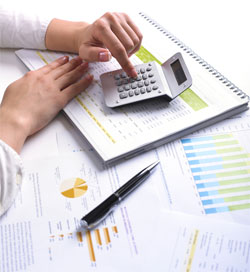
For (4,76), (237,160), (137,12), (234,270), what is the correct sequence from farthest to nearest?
(137,12) → (4,76) → (237,160) → (234,270)

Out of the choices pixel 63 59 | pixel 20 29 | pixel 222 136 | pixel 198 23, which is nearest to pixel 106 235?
pixel 222 136

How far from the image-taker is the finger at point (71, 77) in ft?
2.19

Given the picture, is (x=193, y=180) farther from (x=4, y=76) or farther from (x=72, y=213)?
(x=4, y=76)

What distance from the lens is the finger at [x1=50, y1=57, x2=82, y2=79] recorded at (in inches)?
26.8

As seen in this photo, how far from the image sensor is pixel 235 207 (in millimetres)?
531

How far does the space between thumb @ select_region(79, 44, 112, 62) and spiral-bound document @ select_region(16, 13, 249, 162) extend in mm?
32

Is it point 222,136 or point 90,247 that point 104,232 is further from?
point 222,136

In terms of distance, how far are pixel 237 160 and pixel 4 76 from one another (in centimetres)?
47

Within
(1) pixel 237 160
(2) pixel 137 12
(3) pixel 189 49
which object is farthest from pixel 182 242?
(2) pixel 137 12

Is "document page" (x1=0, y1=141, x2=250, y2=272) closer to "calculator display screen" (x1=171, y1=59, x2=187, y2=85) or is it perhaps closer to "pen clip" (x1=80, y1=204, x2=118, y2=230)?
"pen clip" (x1=80, y1=204, x2=118, y2=230)

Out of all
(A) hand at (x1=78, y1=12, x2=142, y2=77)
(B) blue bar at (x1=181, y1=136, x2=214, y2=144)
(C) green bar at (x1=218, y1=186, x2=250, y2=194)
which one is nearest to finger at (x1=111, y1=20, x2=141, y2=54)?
(A) hand at (x1=78, y1=12, x2=142, y2=77)

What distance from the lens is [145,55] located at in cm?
74

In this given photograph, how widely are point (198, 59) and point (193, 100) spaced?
0.41ft

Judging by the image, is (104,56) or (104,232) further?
(104,56)
